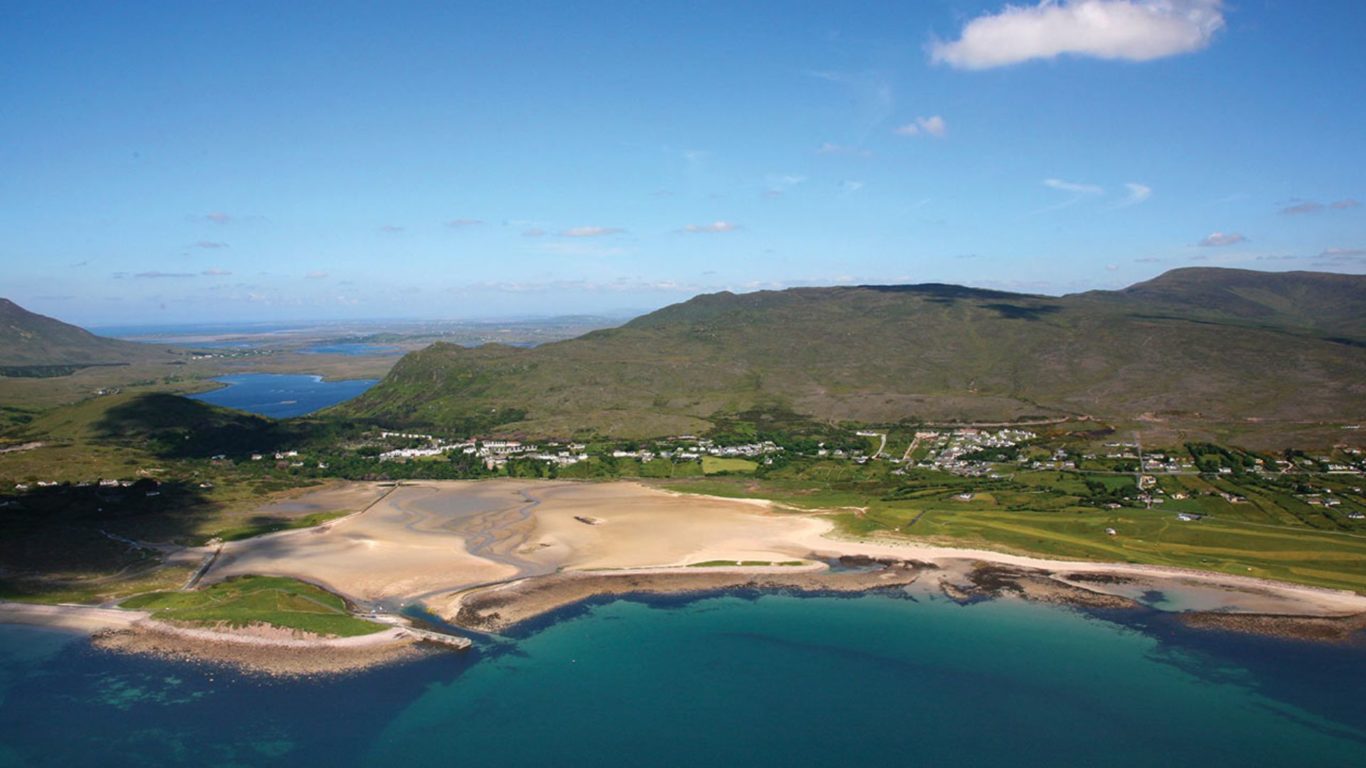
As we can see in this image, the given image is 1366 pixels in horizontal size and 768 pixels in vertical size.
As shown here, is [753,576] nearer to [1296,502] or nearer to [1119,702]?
[1119,702]

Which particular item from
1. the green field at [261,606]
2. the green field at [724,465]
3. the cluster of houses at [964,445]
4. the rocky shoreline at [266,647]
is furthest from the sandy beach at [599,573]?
the cluster of houses at [964,445]

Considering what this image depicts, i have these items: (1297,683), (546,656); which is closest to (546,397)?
(546,656)

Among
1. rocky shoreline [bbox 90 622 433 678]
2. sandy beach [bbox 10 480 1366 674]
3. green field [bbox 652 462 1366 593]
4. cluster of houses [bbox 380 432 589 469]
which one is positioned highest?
cluster of houses [bbox 380 432 589 469]

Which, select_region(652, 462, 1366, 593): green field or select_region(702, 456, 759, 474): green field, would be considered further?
select_region(702, 456, 759, 474): green field

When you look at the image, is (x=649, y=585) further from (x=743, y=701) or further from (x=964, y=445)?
(x=964, y=445)

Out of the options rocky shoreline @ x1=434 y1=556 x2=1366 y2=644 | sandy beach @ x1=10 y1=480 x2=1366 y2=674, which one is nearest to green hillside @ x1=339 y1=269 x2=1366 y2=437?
sandy beach @ x1=10 y1=480 x2=1366 y2=674

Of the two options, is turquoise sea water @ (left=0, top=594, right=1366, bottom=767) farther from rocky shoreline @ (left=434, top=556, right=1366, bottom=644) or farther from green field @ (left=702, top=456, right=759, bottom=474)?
green field @ (left=702, top=456, right=759, bottom=474)
